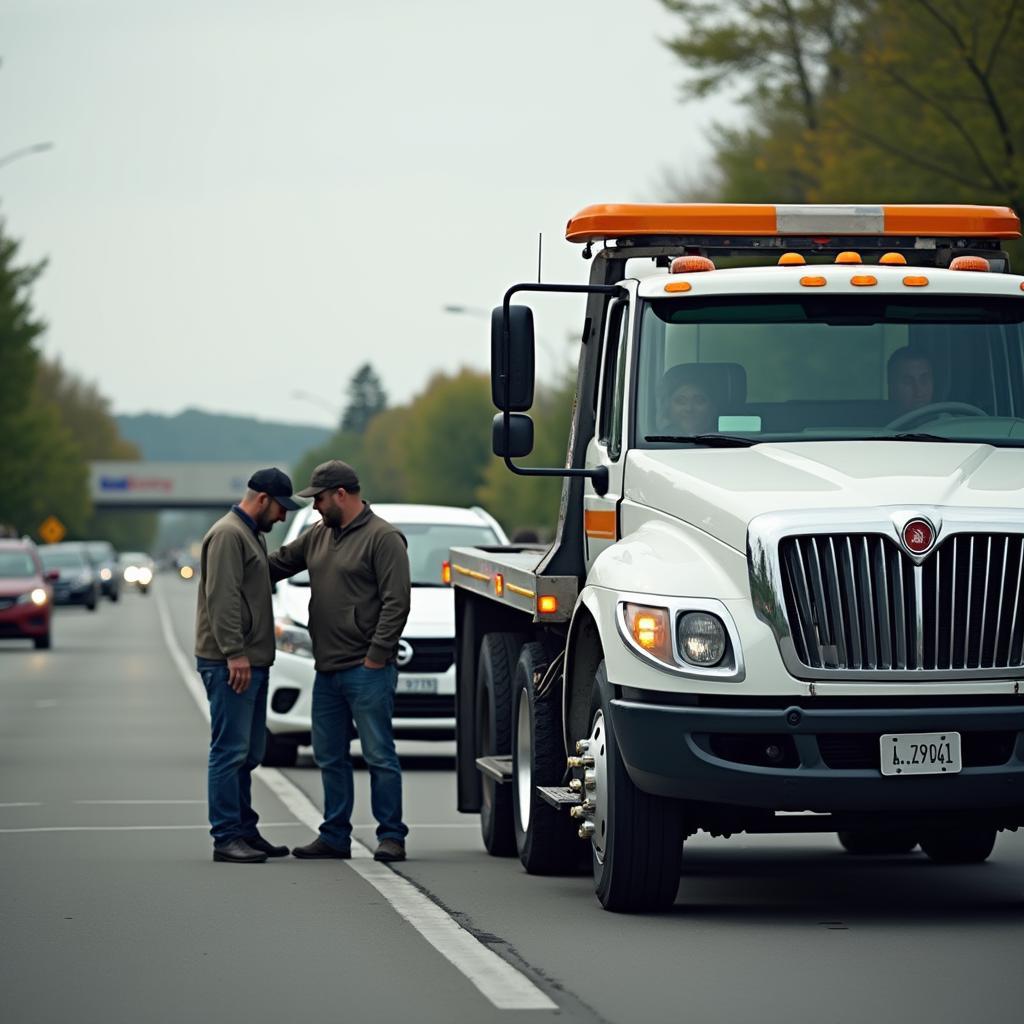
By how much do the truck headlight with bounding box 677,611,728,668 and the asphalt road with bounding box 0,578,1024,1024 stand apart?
1.03m

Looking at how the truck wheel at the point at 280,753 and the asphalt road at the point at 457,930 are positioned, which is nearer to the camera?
the asphalt road at the point at 457,930

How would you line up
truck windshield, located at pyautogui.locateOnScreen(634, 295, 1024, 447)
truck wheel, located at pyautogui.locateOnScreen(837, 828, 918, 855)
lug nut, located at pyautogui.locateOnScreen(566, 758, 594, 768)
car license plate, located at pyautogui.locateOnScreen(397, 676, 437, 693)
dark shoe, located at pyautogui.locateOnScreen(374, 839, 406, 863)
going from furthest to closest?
car license plate, located at pyautogui.locateOnScreen(397, 676, 437, 693) → truck wheel, located at pyautogui.locateOnScreen(837, 828, 918, 855) → dark shoe, located at pyautogui.locateOnScreen(374, 839, 406, 863) → truck windshield, located at pyautogui.locateOnScreen(634, 295, 1024, 447) → lug nut, located at pyautogui.locateOnScreen(566, 758, 594, 768)

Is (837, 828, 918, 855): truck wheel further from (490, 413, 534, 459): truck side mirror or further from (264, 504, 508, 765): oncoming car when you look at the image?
(264, 504, 508, 765): oncoming car

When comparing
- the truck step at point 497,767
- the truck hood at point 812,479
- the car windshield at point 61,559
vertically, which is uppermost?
the truck hood at point 812,479

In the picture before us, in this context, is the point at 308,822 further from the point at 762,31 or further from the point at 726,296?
the point at 762,31

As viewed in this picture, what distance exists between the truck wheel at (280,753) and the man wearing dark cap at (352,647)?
560 cm

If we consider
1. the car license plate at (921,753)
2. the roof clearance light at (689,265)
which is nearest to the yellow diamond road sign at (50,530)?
the roof clearance light at (689,265)

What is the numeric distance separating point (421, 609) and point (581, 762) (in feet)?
26.0

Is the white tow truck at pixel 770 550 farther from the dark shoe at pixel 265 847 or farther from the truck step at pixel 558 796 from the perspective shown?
the dark shoe at pixel 265 847

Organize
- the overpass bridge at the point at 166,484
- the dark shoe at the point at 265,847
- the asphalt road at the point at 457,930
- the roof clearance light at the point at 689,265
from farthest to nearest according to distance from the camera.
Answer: the overpass bridge at the point at 166,484 → the dark shoe at the point at 265,847 → the roof clearance light at the point at 689,265 → the asphalt road at the point at 457,930

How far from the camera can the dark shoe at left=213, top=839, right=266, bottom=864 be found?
11719mm

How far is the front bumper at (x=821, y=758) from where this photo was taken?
888cm

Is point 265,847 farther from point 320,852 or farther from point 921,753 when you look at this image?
point 921,753

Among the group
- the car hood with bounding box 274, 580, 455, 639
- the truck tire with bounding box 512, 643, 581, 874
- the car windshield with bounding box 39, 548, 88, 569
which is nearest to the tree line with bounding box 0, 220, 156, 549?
the car windshield with bounding box 39, 548, 88, 569
